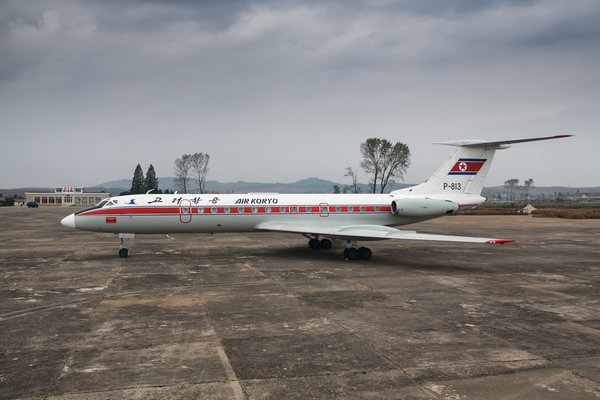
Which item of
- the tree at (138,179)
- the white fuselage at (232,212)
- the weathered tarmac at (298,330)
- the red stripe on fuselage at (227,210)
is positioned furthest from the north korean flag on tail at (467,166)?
the tree at (138,179)

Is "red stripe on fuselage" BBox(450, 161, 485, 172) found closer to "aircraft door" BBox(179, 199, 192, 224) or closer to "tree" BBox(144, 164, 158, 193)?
"aircraft door" BBox(179, 199, 192, 224)

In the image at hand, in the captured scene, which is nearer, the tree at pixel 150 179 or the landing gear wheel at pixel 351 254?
the landing gear wheel at pixel 351 254

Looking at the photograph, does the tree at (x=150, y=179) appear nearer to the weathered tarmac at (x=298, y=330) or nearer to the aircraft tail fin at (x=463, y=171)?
the weathered tarmac at (x=298, y=330)

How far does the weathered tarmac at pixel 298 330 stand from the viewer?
19.2 ft

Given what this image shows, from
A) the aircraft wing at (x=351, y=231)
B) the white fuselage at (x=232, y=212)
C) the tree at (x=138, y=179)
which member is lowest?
the aircraft wing at (x=351, y=231)

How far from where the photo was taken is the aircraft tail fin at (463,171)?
19.4 metres

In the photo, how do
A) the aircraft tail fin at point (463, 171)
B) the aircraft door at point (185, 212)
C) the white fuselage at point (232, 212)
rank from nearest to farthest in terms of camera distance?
1. the white fuselage at point (232, 212)
2. the aircraft door at point (185, 212)
3. the aircraft tail fin at point (463, 171)

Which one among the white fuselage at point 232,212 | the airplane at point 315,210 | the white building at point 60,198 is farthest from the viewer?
the white building at point 60,198

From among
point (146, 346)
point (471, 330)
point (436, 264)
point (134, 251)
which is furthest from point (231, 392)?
point (134, 251)

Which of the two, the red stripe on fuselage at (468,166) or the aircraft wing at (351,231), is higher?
the red stripe on fuselage at (468,166)

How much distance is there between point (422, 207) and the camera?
1848 cm

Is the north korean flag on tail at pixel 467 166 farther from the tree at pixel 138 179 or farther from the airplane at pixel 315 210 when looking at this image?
the tree at pixel 138 179

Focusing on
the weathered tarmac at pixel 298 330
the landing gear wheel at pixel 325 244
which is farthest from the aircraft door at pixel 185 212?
the landing gear wheel at pixel 325 244

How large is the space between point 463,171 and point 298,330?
14.1 metres
